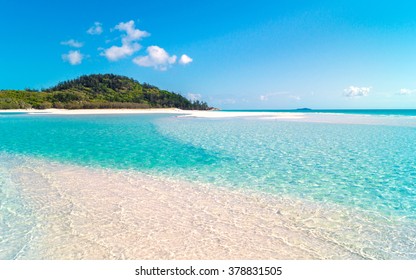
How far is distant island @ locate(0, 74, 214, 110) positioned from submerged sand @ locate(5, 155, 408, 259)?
270 ft

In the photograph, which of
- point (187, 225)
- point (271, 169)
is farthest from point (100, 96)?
point (187, 225)

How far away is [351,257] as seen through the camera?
12.2 ft

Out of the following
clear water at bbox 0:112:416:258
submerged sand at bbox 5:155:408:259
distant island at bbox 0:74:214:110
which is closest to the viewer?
submerged sand at bbox 5:155:408:259

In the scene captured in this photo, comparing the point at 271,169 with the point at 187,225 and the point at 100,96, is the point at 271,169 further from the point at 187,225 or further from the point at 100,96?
the point at 100,96

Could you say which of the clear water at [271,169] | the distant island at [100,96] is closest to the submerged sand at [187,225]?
the clear water at [271,169]

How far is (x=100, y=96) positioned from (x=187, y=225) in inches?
4400

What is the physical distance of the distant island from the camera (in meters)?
84.2

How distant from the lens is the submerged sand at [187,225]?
384 centimetres

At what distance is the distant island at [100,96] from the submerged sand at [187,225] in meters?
82.3

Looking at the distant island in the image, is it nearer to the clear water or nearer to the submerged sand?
the clear water

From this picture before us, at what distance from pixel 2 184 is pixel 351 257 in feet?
24.7

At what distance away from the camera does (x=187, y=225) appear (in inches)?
182

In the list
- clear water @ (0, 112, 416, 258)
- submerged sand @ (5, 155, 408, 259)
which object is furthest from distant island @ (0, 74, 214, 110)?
submerged sand @ (5, 155, 408, 259)
